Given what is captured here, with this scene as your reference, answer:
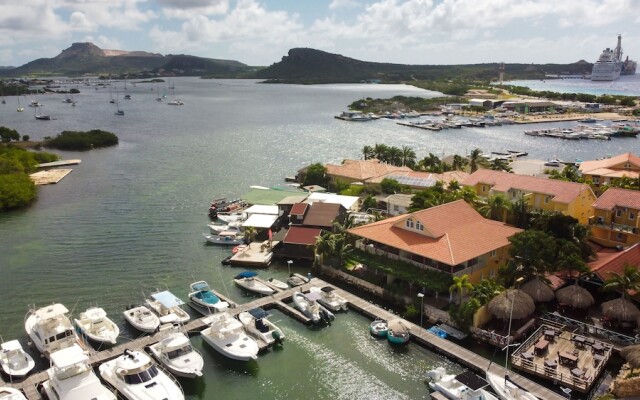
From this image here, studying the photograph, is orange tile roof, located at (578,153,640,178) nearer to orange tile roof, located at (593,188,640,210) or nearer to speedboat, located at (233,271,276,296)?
orange tile roof, located at (593,188,640,210)

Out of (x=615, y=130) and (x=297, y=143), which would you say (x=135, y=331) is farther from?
(x=615, y=130)

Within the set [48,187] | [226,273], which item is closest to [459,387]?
[226,273]

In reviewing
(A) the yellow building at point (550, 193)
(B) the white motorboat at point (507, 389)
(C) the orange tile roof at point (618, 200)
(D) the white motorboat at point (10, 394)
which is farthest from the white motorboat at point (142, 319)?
(C) the orange tile roof at point (618, 200)

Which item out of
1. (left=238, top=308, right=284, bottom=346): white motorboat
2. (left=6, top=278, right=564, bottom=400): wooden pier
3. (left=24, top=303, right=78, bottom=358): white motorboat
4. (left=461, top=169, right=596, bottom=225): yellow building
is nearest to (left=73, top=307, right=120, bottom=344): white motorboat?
(left=24, top=303, right=78, bottom=358): white motorboat

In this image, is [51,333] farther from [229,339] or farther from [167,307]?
[229,339]

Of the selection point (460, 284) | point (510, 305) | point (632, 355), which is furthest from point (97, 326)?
point (632, 355)

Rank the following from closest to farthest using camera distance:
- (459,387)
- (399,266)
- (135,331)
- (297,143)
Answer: (459,387) < (135,331) < (399,266) < (297,143)
